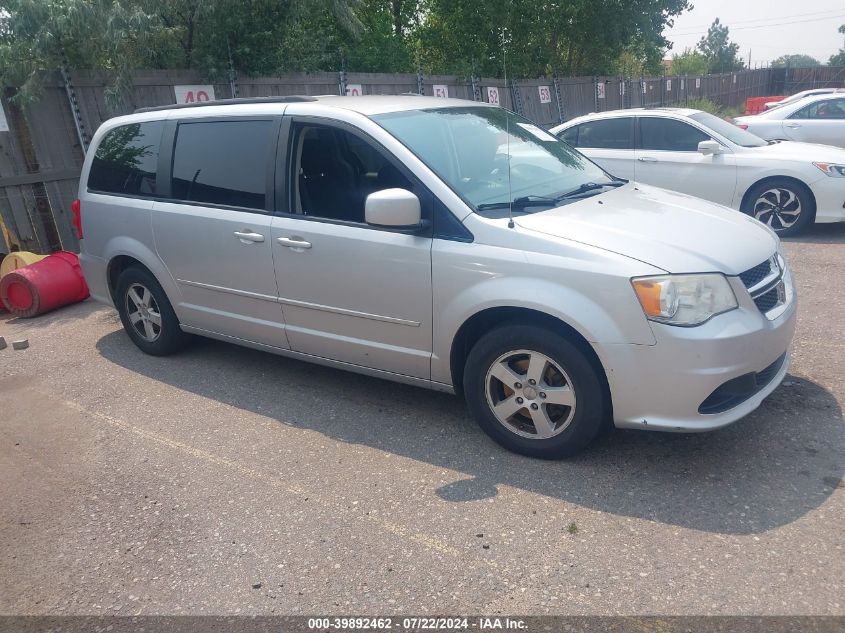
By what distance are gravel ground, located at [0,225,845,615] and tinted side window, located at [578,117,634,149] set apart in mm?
4960

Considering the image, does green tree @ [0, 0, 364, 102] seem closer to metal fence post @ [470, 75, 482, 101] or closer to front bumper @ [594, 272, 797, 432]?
metal fence post @ [470, 75, 482, 101]

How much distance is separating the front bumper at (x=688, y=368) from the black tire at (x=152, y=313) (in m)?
3.51

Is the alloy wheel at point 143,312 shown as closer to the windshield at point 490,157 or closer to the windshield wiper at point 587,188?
the windshield at point 490,157

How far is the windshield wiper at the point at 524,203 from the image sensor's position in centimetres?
397

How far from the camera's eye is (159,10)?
9250mm

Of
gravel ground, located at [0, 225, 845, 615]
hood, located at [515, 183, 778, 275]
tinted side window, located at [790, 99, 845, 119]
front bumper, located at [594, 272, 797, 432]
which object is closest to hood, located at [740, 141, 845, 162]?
gravel ground, located at [0, 225, 845, 615]

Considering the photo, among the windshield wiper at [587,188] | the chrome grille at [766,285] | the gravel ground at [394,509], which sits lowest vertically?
the gravel ground at [394,509]

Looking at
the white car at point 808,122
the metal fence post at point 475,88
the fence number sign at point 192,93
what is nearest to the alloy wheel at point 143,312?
the fence number sign at point 192,93

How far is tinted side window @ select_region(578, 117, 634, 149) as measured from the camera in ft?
30.8

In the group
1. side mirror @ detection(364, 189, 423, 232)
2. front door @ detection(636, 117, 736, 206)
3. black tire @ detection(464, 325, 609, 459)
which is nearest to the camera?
black tire @ detection(464, 325, 609, 459)

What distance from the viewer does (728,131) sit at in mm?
9102

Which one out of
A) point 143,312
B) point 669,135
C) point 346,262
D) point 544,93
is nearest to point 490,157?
point 346,262

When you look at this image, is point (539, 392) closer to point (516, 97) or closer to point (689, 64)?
point (516, 97)

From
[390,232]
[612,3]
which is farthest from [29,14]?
[612,3]
